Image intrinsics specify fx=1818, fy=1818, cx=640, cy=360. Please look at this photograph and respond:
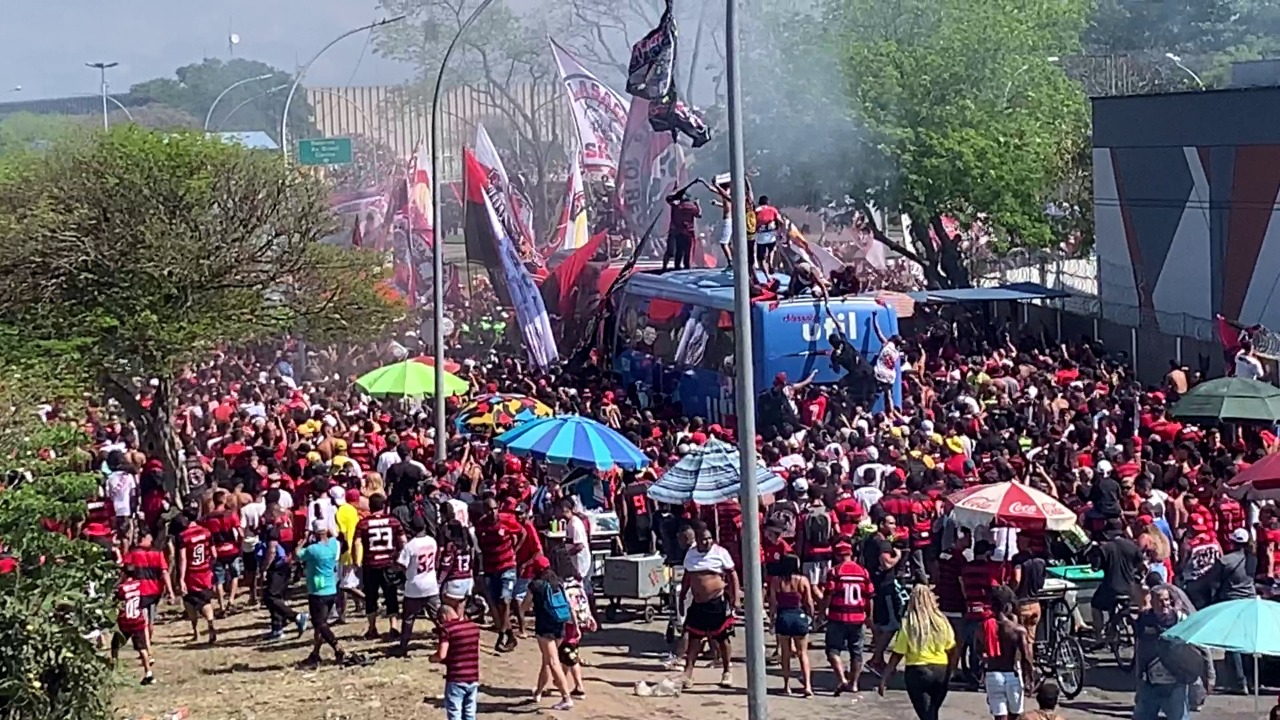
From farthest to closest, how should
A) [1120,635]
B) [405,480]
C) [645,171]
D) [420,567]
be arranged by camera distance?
[645,171], [405,480], [420,567], [1120,635]

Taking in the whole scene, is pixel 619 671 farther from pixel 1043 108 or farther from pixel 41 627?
pixel 1043 108

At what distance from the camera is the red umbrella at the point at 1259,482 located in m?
15.8

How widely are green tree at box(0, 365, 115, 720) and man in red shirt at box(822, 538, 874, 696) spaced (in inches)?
223

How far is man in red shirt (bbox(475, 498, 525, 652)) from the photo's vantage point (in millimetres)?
16094

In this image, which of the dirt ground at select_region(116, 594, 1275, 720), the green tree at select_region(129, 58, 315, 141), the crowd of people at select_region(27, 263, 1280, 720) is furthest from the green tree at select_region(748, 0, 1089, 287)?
the green tree at select_region(129, 58, 315, 141)

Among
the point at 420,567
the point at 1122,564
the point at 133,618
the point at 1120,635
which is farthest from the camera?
the point at 420,567

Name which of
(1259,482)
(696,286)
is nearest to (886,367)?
(696,286)

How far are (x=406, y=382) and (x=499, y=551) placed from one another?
796 centimetres

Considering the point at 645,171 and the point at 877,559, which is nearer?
the point at 877,559

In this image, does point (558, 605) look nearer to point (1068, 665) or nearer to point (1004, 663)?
point (1004, 663)

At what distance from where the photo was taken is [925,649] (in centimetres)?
1291

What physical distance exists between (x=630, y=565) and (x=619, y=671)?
1.49m

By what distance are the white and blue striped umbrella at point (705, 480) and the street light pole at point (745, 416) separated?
4046 millimetres

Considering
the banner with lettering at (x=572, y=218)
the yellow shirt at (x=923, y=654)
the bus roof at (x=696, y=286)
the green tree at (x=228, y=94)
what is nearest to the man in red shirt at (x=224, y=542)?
the yellow shirt at (x=923, y=654)
